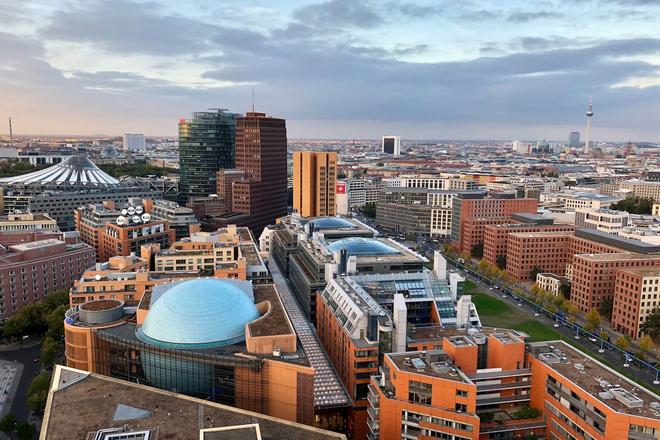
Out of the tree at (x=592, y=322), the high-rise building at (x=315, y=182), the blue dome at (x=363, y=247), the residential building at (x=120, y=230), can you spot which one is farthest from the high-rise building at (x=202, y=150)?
the tree at (x=592, y=322)

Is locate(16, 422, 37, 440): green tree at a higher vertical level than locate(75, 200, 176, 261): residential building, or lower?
lower

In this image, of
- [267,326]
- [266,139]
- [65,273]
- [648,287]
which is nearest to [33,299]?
[65,273]

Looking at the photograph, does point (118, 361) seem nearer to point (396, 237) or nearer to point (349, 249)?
point (349, 249)

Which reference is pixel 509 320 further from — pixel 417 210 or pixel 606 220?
pixel 417 210

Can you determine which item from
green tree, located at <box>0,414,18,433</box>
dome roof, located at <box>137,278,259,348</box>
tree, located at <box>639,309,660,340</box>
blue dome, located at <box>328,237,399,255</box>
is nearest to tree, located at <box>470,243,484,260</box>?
blue dome, located at <box>328,237,399,255</box>

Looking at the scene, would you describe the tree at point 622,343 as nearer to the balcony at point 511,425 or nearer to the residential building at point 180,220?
the balcony at point 511,425

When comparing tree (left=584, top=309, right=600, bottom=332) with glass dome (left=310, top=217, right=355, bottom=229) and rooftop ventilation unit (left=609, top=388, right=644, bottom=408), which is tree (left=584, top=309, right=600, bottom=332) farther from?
glass dome (left=310, top=217, right=355, bottom=229)
